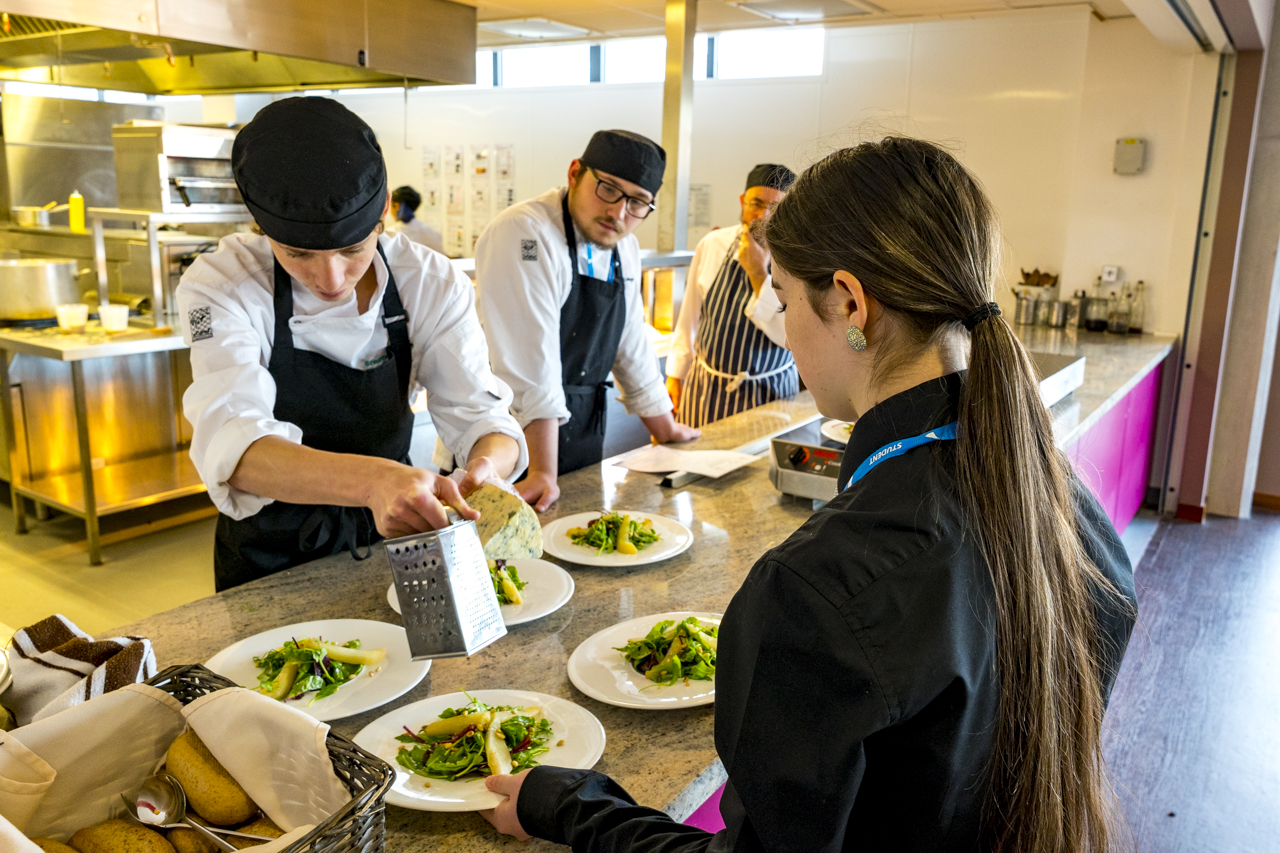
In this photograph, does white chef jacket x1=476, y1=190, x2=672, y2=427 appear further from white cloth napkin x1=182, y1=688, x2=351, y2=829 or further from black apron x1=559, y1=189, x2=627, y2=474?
white cloth napkin x1=182, y1=688, x2=351, y2=829

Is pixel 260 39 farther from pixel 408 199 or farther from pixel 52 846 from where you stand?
pixel 52 846

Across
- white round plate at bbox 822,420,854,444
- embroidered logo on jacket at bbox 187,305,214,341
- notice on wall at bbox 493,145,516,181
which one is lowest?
white round plate at bbox 822,420,854,444

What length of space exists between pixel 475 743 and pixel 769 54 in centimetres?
694

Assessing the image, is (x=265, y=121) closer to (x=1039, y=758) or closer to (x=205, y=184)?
(x=1039, y=758)

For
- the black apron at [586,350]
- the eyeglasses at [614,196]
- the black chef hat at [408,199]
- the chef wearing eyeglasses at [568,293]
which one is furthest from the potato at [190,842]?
the black chef hat at [408,199]

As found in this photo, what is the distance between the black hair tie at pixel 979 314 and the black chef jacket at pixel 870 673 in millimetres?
56

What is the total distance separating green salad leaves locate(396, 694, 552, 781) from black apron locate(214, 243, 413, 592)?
0.71m

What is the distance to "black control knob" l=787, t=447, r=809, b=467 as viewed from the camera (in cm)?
223

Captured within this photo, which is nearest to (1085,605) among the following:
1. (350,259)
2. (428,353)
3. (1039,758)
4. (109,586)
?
(1039,758)

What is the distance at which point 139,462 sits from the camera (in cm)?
489

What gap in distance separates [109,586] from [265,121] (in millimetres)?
3379

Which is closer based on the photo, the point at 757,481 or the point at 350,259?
the point at 350,259

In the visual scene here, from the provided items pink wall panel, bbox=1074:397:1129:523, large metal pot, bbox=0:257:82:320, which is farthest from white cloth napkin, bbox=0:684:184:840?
large metal pot, bbox=0:257:82:320

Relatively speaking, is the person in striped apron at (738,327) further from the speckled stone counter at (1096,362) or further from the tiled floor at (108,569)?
the tiled floor at (108,569)
